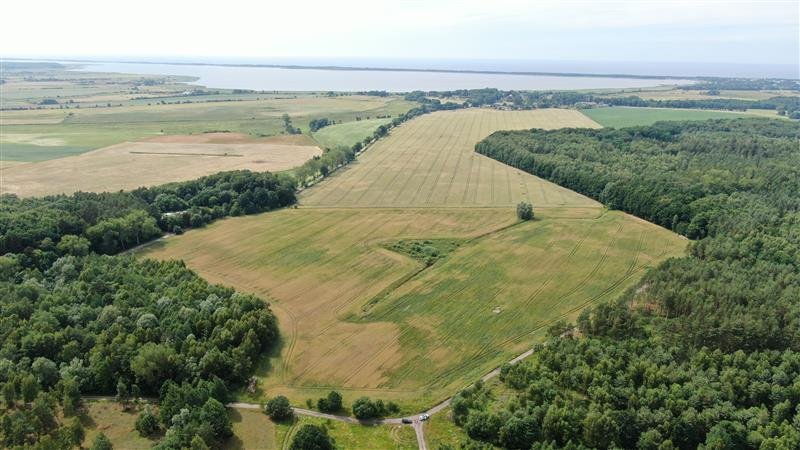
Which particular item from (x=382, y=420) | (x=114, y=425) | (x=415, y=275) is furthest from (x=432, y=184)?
(x=114, y=425)

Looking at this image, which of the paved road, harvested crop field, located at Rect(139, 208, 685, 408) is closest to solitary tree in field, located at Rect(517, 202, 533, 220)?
harvested crop field, located at Rect(139, 208, 685, 408)

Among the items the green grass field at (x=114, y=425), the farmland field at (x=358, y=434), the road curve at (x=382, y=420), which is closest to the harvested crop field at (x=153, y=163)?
the green grass field at (x=114, y=425)

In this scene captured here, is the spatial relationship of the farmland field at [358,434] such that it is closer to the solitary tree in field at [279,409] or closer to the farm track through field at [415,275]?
the solitary tree in field at [279,409]

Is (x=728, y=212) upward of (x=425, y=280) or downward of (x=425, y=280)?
upward

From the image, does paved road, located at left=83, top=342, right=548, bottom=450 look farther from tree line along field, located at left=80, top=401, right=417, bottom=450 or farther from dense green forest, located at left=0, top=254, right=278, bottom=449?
dense green forest, located at left=0, top=254, right=278, bottom=449

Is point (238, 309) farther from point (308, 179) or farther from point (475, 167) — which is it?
point (475, 167)

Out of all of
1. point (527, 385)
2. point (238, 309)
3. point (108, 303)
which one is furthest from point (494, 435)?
point (108, 303)

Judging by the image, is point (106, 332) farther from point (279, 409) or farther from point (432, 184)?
point (432, 184)
